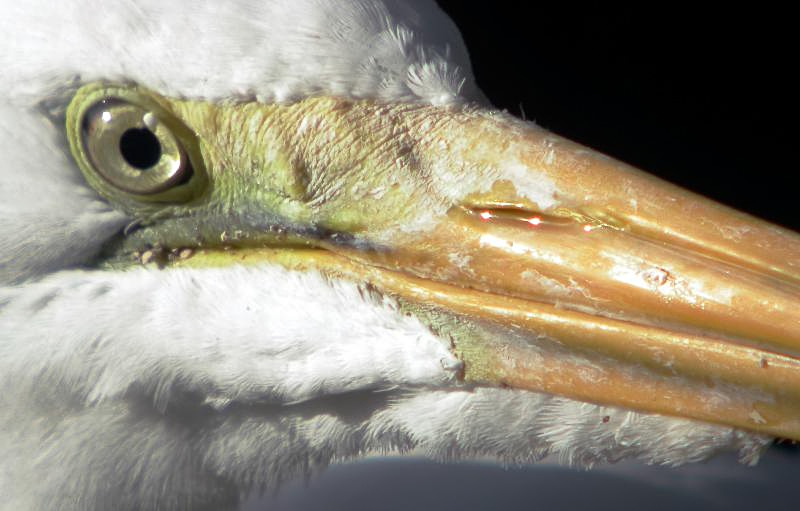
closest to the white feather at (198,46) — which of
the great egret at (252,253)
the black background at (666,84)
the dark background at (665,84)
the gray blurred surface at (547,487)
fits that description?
the great egret at (252,253)

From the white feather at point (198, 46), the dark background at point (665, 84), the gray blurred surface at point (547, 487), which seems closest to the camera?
the white feather at point (198, 46)

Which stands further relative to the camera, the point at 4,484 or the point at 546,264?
the point at 4,484

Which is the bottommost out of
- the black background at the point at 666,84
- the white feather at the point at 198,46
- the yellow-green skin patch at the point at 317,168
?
the yellow-green skin patch at the point at 317,168

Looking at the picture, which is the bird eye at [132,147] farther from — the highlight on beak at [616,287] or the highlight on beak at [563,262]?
the highlight on beak at [616,287]

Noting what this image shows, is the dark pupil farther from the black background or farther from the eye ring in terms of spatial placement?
the black background

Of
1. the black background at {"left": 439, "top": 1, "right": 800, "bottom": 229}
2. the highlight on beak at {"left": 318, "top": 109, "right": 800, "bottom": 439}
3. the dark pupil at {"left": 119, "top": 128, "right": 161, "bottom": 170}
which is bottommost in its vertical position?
the highlight on beak at {"left": 318, "top": 109, "right": 800, "bottom": 439}

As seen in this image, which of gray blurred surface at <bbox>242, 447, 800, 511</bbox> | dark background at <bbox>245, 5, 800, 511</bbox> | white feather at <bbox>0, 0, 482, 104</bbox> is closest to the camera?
white feather at <bbox>0, 0, 482, 104</bbox>

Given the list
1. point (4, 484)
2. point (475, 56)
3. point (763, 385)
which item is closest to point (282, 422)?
point (4, 484)

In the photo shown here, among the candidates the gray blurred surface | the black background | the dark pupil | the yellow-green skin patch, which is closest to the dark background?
the black background

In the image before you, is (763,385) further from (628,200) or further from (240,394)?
(240,394)
